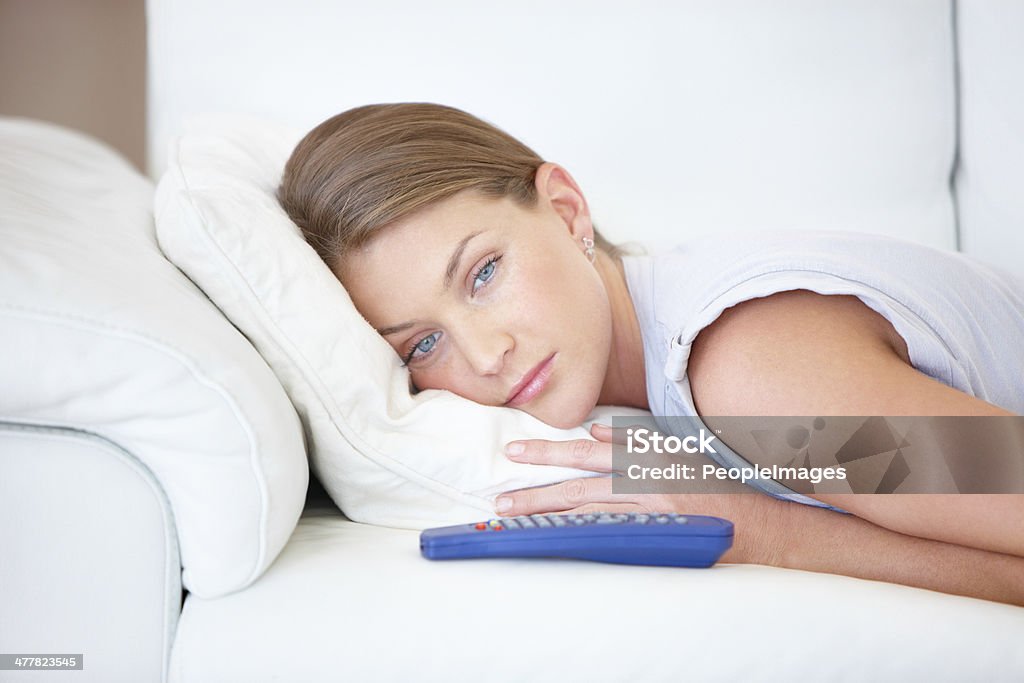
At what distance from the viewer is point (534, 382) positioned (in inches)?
36.9

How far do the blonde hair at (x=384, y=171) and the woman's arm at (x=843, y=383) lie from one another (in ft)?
1.14

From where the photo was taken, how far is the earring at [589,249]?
3.55ft

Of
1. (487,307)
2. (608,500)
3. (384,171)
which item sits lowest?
(608,500)

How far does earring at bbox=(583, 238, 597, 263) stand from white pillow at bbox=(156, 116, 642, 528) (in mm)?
271

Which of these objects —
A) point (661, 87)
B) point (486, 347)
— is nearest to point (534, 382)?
point (486, 347)

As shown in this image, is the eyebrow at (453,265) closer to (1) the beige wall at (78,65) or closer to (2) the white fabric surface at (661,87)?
(2) the white fabric surface at (661,87)

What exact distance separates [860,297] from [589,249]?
14.8 inches

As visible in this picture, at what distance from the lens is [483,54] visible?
57.0 inches

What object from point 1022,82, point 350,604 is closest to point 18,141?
point 350,604

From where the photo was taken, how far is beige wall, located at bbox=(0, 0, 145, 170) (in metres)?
2.14

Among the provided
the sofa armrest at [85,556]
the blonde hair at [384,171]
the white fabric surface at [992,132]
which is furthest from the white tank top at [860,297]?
the sofa armrest at [85,556]

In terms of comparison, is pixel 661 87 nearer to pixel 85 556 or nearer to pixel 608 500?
pixel 608 500

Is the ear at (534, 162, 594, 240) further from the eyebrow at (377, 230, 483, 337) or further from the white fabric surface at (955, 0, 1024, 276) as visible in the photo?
the white fabric surface at (955, 0, 1024, 276)

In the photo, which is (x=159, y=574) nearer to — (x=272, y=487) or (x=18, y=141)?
(x=272, y=487)
